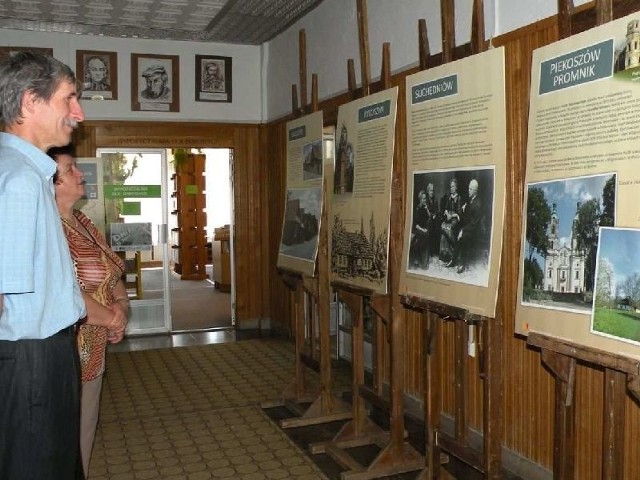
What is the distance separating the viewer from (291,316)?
6918 millimetres

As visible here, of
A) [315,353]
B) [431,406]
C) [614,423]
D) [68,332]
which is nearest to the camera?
[68,332]

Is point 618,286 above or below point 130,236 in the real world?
above

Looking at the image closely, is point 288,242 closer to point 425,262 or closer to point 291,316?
point 425,262

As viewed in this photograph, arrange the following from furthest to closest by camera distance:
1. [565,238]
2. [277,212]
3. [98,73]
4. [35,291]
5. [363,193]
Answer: [277,212], [98,73], [363,193], [565,238], [35,291]

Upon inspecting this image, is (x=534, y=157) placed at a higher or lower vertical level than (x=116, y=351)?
higher

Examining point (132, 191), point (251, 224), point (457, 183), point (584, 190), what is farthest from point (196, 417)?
point (132, 191)

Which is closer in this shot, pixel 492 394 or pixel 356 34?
pixel 492 394

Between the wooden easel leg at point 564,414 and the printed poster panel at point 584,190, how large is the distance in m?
0.10

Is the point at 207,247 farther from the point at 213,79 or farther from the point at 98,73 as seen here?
the point at 98,73

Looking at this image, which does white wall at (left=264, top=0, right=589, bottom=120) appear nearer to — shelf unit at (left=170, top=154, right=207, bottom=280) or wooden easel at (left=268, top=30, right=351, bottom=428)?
wooden easel at (left=268, top=30, right=351, bottom=428)

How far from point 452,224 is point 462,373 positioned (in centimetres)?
68

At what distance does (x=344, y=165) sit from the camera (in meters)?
3.92

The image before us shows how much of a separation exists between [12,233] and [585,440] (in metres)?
2.59

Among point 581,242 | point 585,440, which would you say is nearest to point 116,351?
point 585,440
